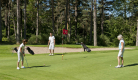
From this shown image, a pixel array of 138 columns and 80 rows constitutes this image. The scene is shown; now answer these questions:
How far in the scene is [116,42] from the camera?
4275 cm

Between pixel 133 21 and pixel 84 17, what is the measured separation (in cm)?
2143

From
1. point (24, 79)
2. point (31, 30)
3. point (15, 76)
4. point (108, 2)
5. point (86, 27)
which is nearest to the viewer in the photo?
point (24, 79)

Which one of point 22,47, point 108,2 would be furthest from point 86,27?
point 22,47

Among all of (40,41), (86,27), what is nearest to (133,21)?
(86,27)

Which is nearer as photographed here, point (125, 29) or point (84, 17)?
point (125, 29)

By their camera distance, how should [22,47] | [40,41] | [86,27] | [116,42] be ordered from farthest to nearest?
1. [86,27]
2. [116,42]
3. [40,41]
4. [22,47]

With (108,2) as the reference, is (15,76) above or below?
below

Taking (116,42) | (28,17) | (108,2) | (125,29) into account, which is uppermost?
(108,2)

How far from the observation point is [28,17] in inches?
2323

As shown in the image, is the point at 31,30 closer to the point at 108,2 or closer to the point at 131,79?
the point at 108,2

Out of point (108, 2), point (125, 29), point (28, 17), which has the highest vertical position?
point (108, 2)

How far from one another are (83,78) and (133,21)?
42.2 meters

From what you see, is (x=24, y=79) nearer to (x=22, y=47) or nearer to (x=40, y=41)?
(x=22, y=47)

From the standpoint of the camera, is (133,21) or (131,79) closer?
(131,79)
